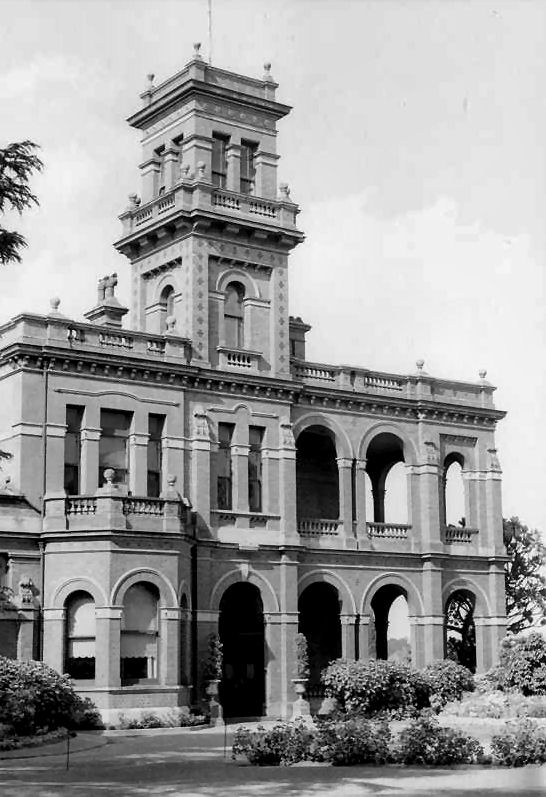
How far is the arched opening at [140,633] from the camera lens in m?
38.4

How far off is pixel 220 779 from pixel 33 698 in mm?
10053

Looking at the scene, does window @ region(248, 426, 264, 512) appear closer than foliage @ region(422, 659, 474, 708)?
No

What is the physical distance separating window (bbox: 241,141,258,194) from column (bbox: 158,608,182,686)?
16147 mm

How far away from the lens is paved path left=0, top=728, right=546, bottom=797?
2084 centimetres

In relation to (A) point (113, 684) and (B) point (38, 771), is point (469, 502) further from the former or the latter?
(B) point (38, 771)

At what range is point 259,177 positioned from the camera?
47.2m

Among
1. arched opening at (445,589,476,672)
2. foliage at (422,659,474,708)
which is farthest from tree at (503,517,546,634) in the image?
foliage at (422,659,474,708)

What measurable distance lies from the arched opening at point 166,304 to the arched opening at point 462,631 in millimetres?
18891

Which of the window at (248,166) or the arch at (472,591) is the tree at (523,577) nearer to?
the arch at (472,591)

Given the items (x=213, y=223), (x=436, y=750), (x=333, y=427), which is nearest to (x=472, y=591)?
(x=333, y=427)

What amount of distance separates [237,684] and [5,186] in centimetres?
2612

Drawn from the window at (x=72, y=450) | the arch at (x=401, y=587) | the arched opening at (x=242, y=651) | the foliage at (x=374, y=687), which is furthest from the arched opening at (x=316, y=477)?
the window at (x=72, y=450)

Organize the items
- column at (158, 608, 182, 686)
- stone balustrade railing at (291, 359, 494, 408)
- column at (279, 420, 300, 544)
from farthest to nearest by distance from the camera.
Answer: stone balustrade railing at (291, 359, 494, 408) < column at (279, 420, 300, 544) < column at (158, 608, 182, 686)

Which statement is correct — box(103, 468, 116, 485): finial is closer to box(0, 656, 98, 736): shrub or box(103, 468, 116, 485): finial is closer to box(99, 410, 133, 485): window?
box(99, 410, 133, 485): window
